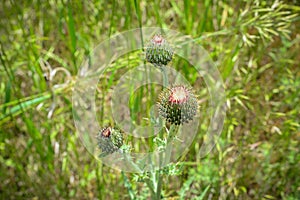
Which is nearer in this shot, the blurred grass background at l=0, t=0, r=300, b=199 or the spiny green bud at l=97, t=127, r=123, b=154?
the spiny green bud at l=97, t=127, r=123, b=154

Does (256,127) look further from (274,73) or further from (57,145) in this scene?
(57,145)

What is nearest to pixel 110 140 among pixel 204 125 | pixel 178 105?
pixel 178 105

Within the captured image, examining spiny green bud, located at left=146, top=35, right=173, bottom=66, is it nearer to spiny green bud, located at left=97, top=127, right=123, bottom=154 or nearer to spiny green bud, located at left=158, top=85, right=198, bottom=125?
spiny green bud, located at left=158, top=85, right=198, bottom=125

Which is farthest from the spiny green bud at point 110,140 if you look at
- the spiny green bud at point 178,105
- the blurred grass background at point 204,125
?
the blurred grass background at point 204,125

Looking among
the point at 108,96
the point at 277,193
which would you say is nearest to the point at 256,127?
the point at 277,193

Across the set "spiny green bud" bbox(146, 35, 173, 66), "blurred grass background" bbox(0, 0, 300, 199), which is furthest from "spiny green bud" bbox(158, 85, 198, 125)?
"blurred grass background" bbox(0, 0, 300, 199)

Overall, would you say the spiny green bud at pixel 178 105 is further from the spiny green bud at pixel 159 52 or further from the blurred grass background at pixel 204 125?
the blurred grass background at pixel 204 125
